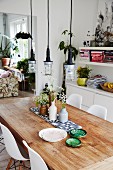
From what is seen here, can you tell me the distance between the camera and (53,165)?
1.42 meters

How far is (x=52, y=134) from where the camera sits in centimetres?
195

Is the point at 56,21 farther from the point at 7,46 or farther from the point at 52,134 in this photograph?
the point at 7,46

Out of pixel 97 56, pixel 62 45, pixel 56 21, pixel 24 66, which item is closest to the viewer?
pixel 97 56

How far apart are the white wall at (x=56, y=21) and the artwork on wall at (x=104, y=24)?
0.31 m

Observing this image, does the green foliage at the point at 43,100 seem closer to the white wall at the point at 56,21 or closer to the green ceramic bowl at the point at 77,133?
the green ceramic bowl at the point at 77,133

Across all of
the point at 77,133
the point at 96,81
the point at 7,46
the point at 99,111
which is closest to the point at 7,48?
the point at 7,46

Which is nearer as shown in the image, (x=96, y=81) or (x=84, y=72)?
(x=96, y=81)

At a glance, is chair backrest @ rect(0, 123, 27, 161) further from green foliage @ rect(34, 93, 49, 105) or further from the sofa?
the sofa

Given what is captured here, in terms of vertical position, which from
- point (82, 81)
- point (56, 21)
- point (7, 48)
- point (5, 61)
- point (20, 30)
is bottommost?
point (82, 81)

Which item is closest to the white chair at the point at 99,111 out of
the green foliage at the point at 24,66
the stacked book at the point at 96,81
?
the stacked book at the point at 96,81

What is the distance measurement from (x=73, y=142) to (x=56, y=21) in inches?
160

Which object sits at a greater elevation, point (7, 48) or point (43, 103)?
point (7, 48)

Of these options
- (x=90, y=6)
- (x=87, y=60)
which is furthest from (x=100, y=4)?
(x=87, y=60)

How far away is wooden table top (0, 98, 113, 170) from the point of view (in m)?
1.46
